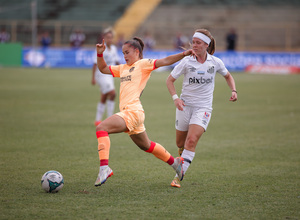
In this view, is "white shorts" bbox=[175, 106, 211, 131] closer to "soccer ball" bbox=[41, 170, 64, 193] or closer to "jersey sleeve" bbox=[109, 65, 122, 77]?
"jersey sleeve" bbox=[109, 65, 122, 77]

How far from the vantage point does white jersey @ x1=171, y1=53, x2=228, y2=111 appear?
671cm

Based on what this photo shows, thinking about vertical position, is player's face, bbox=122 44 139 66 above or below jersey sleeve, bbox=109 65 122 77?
above

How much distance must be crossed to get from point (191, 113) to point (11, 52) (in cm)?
2954

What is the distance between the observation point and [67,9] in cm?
4366

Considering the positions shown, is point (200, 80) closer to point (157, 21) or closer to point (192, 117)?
point (192, 117)

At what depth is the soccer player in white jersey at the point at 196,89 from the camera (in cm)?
659

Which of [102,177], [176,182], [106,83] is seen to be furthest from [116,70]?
[106,83]

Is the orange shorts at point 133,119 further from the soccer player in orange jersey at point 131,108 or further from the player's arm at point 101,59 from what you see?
the player's arm at point 101,59

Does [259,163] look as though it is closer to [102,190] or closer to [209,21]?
[102,190]

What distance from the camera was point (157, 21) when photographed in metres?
41.4

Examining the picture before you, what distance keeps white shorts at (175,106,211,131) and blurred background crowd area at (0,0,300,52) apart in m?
29.1

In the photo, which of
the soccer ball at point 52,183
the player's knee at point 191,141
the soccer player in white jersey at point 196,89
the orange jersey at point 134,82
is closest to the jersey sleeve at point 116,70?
the orange jersey at point 134,82

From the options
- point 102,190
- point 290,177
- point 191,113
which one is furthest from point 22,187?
point 290,177

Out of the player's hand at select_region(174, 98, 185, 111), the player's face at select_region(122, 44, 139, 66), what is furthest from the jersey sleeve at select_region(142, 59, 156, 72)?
the player's hand at select_region(174, 98, 185, 111)
